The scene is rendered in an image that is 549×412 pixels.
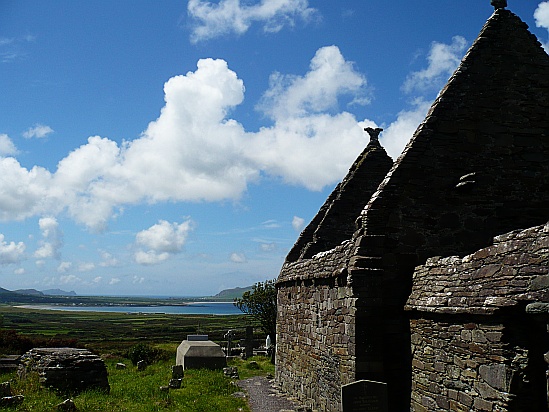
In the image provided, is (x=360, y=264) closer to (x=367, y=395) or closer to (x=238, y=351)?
(x=367, y=395)

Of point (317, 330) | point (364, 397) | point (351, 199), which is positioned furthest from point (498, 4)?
point (364, 397)

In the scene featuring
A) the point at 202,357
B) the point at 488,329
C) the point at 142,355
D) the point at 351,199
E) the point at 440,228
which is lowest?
the point at 142,355

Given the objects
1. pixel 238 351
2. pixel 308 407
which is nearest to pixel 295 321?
pixel 308 407

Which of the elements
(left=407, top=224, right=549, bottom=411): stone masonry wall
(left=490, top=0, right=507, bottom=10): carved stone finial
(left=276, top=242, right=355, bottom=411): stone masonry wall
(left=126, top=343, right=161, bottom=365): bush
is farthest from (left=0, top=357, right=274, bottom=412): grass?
(left=490, top=0, right=507, bottom=10): carved stone finial

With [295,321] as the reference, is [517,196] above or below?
above

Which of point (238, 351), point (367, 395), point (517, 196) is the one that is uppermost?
point (517, 196)

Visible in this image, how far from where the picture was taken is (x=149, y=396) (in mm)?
16031

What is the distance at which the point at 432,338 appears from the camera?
9.18m

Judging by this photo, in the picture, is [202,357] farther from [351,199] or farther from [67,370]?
[351,199]

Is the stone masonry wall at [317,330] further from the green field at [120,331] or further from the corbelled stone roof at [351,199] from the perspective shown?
the green field at [120,331]

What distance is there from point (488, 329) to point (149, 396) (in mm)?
11646

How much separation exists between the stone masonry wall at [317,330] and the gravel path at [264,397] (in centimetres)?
42

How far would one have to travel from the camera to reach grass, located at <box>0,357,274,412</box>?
13781 mm

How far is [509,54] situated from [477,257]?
6487 millimetres
